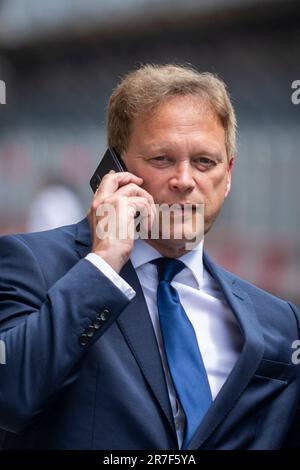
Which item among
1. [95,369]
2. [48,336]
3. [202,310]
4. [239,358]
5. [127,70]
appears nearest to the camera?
[48,336]

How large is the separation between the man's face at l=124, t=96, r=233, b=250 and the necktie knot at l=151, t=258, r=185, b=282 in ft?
0.32

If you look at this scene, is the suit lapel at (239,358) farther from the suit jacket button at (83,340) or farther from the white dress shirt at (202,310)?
Result: the suit jacket button at (83,340)

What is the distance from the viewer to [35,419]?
64.0 inches

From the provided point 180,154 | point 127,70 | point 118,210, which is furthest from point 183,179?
point 127,70

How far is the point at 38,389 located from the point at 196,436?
347 millimetres

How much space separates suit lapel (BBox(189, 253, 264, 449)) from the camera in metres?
1.73

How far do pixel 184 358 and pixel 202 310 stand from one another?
6.5 inches

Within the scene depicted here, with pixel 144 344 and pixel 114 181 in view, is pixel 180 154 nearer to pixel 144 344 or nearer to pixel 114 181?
pixel 114 181

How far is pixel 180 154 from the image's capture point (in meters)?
1.84

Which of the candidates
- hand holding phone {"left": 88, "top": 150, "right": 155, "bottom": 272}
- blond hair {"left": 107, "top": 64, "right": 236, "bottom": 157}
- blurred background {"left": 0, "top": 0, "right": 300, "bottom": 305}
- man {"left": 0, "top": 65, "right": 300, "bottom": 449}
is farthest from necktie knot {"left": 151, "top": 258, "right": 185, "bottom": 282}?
blurred background {"left": 0, "top": 0, "right": 300, "bottom": 305}

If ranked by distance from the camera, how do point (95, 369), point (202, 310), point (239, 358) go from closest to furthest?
1. point (95, 369)
2. point (239, 358)
3. point (202, 310)

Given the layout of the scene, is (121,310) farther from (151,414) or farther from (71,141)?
(71,141)

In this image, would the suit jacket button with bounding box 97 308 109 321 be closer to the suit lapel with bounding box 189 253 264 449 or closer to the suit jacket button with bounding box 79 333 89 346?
the suit jacket button with bounding box 79 333 89 346

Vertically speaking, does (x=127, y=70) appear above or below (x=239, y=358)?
above
